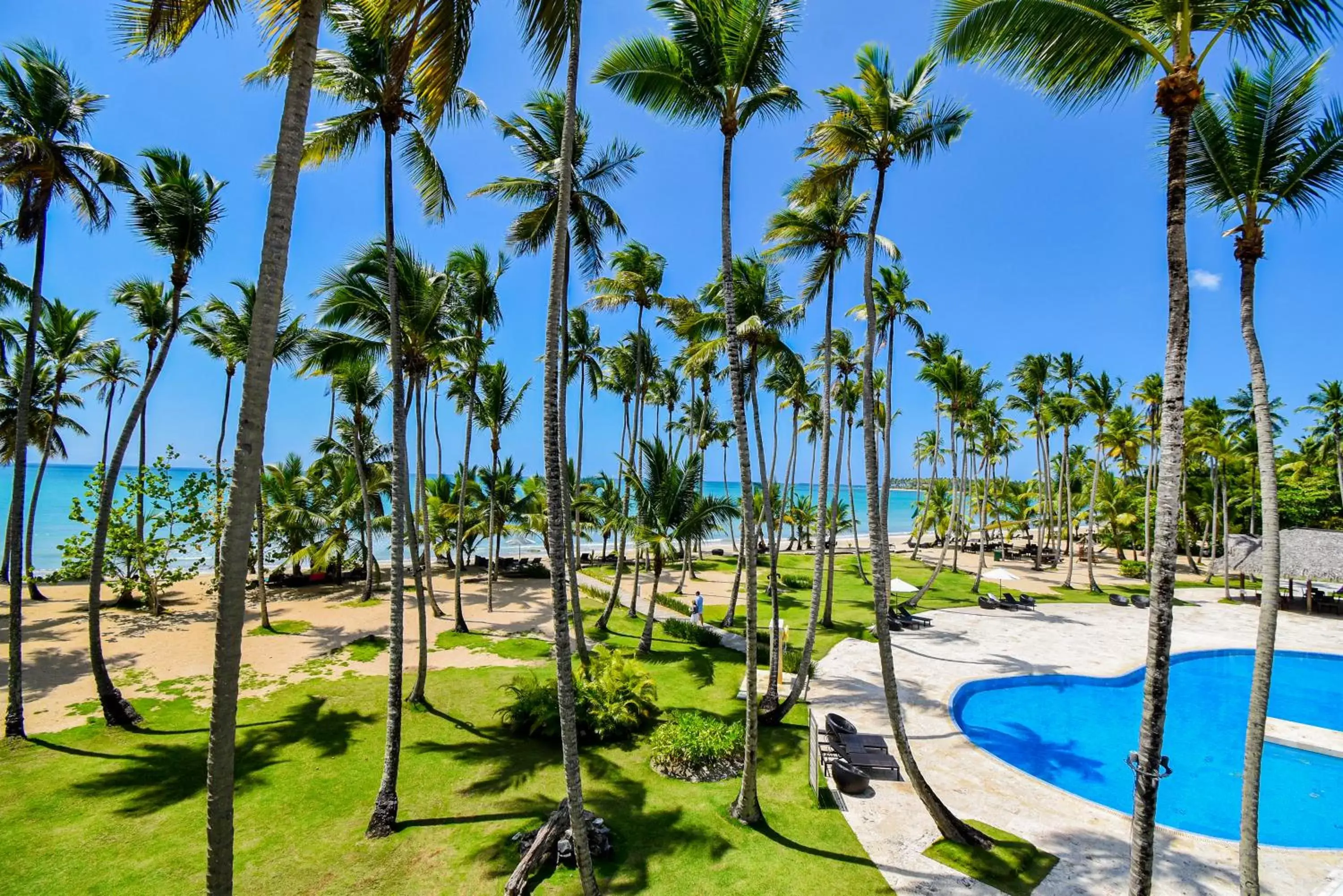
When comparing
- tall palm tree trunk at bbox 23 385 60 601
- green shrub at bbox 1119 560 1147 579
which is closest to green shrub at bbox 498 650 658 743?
tall palm tree trunk at bbox 23 385 60 601

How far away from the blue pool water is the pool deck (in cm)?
61

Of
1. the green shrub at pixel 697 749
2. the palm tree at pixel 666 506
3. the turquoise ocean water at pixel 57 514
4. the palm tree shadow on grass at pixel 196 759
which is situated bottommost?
the turquoise ocean water at pixel 57 514

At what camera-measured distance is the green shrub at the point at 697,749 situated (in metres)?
10.0

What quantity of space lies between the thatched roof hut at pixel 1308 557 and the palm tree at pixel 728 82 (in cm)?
2586

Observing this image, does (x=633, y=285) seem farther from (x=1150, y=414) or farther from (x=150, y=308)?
(x=1150, y=414)

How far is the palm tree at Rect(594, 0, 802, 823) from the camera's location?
8391 millimetres

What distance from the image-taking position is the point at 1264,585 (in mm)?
5473

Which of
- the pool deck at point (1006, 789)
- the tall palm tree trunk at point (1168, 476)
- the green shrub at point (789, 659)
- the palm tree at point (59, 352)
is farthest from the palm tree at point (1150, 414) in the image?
the palm tree at point (59, 352)

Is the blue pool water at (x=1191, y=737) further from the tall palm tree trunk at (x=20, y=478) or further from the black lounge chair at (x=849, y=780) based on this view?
the tall palm tree trunk at (x=20, y=478)

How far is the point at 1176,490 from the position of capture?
15.3ft

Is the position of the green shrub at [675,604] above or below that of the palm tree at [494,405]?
below

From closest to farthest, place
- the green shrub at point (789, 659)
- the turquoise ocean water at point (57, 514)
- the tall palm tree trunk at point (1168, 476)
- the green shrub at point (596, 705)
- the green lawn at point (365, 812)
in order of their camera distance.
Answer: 1. the tall palm tree trunk at point (1168, 476)
2. the green lawn at point (365, 812)
3. the green shrub at point (596, 705)
4. the green shrub at point (789, 659)
5. the turquoise ocean water at point (57, 514)

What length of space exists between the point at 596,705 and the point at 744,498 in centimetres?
590

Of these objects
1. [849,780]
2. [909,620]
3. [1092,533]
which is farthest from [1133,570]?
[849,780]
